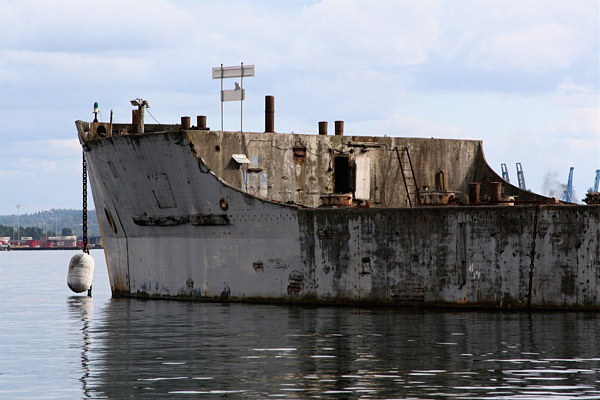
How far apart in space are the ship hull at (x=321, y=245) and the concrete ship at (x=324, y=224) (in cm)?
4

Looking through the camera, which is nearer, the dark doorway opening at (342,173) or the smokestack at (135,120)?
the smokestack at (135,120)

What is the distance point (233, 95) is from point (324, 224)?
915cm

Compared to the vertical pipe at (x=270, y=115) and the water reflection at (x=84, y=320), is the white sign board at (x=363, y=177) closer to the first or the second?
the vertical pipe at (x=270, y=115)

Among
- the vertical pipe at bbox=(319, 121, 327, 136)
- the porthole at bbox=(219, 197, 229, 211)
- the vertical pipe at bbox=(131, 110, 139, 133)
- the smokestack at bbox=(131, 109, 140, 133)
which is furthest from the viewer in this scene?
the vertical pipe at bbox=(319, 121, 327, 136)

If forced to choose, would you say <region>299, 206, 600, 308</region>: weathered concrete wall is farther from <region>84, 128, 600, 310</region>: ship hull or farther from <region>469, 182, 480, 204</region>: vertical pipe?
<region>469, 182, 480, 204</region>: vertical pipe

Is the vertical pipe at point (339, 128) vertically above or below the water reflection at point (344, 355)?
above

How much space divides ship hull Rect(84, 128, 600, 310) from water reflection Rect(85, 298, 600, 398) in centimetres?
140

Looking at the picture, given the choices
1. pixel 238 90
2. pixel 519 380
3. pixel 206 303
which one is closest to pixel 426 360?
pixel 519 380

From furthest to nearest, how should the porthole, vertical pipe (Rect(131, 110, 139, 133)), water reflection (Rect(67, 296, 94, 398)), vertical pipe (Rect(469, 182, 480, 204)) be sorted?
vertical pipe (Rect(131, 110, 139, 133)), the porthole, vertical pipe (Rect(469, 182, 480, 204)), water reflection (Rect(67, 296, 94, 398))

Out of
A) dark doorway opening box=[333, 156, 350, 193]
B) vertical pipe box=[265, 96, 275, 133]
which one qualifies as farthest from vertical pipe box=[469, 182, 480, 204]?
vertical pipe box=[265, 96, 275, 133]

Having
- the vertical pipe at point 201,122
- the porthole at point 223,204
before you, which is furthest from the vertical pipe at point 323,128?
the porthole at point 223,204

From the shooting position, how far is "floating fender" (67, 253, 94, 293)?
Result: 129 feet

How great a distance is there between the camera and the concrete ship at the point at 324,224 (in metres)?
26.9

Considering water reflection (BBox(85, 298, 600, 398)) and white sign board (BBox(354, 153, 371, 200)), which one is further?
white sign board (BBox(354, 153, 371, 200))
